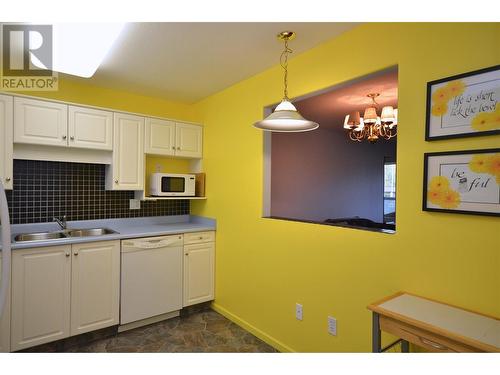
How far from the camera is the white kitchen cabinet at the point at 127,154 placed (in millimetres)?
2980

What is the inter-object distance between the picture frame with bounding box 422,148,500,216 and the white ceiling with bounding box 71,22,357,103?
1100 millimetres

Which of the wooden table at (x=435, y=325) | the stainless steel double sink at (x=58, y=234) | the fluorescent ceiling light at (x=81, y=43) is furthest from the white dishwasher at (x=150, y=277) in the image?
the wooden table at (x=435, y=325)

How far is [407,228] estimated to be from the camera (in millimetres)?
1686

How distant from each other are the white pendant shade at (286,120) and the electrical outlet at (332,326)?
135 centimetres

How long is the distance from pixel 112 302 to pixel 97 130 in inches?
64.4

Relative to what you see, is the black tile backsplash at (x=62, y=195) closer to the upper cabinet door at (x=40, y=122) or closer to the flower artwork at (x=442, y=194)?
the upper cabinet door at (x=40, y=122)

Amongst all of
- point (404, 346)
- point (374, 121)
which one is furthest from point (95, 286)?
point (374, 121)

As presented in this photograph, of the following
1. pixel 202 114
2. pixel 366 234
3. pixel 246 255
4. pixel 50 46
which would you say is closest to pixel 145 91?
pixel 202 114

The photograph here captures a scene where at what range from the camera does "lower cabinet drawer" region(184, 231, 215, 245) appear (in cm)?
315

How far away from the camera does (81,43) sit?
191 centimetres

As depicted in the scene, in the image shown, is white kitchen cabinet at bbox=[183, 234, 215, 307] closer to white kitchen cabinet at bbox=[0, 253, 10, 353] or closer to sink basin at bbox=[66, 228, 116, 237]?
sink basin at bbox=[66, 228, 116, 237]

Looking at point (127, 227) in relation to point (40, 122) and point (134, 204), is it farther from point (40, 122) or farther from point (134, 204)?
point (40, 122)
